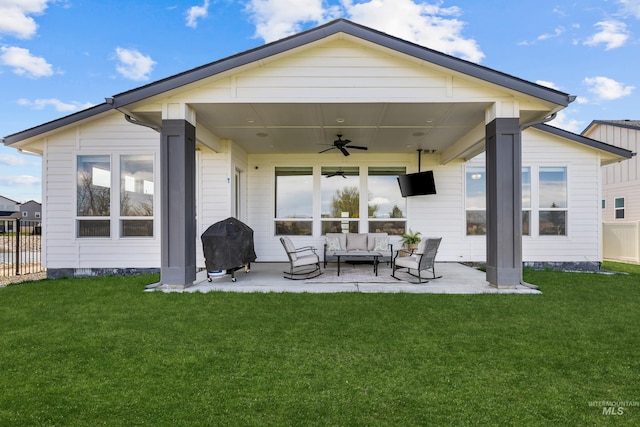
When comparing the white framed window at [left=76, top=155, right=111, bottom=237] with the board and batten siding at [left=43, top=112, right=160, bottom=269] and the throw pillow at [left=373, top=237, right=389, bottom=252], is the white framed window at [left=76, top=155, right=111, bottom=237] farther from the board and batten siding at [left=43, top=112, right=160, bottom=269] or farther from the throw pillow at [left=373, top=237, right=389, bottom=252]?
the throw pillow at [left=373, top=237, right=389, bottom=252]

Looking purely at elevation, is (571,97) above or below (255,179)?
above

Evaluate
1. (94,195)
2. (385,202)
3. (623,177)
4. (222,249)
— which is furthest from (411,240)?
(623,177)

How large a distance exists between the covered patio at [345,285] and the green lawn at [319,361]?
51 cm

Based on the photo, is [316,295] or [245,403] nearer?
[245,403]

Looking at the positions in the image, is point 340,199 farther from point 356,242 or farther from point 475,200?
point 475,200

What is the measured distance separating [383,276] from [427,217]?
301 cm

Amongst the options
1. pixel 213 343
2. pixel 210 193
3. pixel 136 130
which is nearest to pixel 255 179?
pixel 210 193

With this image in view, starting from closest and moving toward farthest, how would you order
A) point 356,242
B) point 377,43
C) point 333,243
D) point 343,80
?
1. point 377,43
2. point 343,80
3. point 333,243
4. point 356,242

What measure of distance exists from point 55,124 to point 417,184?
8056 millimetres

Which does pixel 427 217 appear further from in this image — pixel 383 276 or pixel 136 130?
pixel 136 130

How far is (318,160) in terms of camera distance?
9531 millimetres

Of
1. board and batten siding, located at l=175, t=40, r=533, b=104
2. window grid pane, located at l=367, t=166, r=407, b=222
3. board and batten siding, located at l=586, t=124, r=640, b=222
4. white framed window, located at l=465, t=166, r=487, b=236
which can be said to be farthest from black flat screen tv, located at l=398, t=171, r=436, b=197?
board and batten siding, located at l=586, t=124, r=640, b=222

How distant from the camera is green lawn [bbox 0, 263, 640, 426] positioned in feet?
7.03

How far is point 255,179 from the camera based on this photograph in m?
9.58
